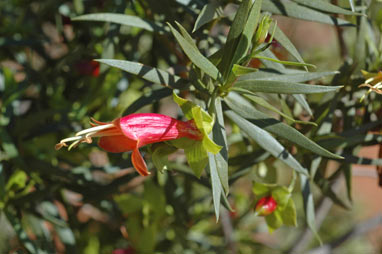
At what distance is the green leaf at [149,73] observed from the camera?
60 cm

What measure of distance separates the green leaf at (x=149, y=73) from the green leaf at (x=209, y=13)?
0.10m

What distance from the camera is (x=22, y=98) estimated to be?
1.11 m

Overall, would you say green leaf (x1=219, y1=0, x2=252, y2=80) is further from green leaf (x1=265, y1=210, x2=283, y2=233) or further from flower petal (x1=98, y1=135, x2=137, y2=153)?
green leaf (x1=265, y1=210, x2=283, y2=233)

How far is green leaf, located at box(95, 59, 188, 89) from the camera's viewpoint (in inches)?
23.5

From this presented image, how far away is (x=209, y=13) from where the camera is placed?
674 mm

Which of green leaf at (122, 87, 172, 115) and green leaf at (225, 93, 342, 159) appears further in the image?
green leaf at (122, 87, 172, 115)

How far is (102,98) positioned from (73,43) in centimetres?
18

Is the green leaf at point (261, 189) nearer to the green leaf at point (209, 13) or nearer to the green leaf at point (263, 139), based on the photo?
the green leaf at point (263, 139)

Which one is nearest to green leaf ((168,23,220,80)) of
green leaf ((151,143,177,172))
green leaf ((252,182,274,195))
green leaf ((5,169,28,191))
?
green leaf ((151,143,177,172))

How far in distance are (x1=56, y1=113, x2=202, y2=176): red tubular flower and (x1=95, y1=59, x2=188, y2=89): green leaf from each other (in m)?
0.06

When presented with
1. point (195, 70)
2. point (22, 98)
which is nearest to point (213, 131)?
point (195, 70)

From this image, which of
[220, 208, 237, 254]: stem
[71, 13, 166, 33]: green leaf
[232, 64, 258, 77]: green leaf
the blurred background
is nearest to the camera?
[232, 64, 258, 77]: green leaf

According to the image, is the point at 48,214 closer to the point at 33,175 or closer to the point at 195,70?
the point at 33,175

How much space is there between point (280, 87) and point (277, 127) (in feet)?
0.20
